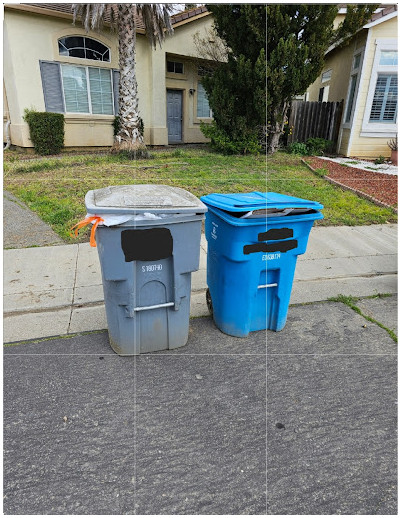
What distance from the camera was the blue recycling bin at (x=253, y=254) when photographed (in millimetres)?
2617

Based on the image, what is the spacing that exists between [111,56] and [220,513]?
1329 centimetres

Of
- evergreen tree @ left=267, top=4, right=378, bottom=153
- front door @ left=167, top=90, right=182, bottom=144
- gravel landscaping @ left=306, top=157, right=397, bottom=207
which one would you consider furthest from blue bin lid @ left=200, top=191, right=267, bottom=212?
front door @ left=167, top=90, right=182, bottom=144

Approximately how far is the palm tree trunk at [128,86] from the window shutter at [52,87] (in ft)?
7.26

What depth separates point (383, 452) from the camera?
196 centimetres

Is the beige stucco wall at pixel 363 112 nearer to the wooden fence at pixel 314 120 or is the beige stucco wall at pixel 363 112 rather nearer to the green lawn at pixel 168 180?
the wooden fence at pixel 314 120

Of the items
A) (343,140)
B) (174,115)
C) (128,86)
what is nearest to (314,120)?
(343,140)

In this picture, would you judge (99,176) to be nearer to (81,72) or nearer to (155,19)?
(81,72)

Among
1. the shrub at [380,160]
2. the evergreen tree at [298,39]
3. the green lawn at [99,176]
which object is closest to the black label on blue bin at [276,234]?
the green lawn at [99,176]

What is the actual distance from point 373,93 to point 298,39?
3.45 m

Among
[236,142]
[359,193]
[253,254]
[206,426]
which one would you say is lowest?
[206,426]

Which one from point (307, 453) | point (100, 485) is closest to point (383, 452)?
point (307, 453)

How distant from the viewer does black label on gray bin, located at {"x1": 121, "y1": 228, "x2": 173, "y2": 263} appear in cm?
232

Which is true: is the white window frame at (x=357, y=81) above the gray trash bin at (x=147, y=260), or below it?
above

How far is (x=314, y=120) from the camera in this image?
43.1 feet
